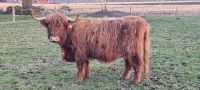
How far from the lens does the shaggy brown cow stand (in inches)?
328

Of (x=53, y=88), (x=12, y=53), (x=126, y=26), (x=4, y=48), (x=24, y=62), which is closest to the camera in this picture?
(x=53, y=88)

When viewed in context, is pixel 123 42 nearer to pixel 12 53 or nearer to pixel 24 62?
pixel 24 62

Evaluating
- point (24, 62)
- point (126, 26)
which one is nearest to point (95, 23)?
point (126, 26)

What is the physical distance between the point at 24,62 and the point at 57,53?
1.92 meters

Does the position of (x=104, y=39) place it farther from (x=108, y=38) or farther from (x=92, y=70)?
(x=92, y=70)

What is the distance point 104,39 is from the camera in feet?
27.8

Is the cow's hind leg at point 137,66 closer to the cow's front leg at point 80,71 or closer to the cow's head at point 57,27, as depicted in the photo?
the cow's front leg at point 80,71

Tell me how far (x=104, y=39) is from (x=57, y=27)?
0.98 metres

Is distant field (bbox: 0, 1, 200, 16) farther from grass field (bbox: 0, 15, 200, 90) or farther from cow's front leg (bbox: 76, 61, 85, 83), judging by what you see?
cow's front leg (bbox: 76, 61, 85, 83)

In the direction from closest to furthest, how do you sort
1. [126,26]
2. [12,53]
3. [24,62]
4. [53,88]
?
[53,88] → [126,26] → [24,62] → [12,53]

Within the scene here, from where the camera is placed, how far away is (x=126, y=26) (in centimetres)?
841

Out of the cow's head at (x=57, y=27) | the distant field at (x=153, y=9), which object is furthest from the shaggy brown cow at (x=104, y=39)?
the distant field at (x=153, y=9)

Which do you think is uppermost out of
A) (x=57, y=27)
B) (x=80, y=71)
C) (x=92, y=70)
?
(x=57, y=27)

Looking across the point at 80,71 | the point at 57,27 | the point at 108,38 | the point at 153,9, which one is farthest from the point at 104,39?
the point at 153,9
